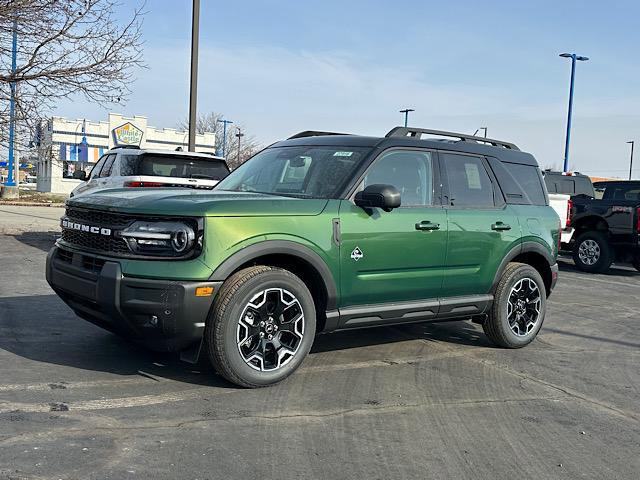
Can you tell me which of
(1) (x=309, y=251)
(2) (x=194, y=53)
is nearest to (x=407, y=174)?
(1) (x=309, y=251)

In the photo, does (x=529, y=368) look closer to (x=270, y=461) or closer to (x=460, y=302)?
(x=460, y=302)

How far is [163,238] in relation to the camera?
13.6ft

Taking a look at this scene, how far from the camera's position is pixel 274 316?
179 inches

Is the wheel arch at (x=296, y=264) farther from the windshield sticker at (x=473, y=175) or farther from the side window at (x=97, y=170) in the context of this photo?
the side window at (x=97, y=170)

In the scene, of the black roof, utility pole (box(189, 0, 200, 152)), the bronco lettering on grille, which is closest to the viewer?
the bronco lettering on grille

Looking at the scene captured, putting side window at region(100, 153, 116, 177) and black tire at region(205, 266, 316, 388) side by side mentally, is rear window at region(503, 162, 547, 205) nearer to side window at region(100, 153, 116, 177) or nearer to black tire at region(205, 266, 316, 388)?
black tire at region(205, 266, 316, 388)

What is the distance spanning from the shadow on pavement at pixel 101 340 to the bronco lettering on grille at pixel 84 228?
1020 millimetres

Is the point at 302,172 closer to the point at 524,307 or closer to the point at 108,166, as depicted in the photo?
the point at 524,307

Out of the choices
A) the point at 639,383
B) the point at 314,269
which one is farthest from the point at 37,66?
the point at 639,383

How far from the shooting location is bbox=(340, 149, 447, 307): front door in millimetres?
4863

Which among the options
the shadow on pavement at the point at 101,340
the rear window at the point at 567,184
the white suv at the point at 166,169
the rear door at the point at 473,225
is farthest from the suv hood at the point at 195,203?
the rear window at the point at 567,184

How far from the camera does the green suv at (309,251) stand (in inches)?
164

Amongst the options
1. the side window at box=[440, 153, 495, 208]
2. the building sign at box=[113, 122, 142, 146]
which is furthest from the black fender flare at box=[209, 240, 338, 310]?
the building sign at box=[113, 122, 142, 146]

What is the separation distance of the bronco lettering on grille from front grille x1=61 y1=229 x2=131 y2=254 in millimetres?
25
